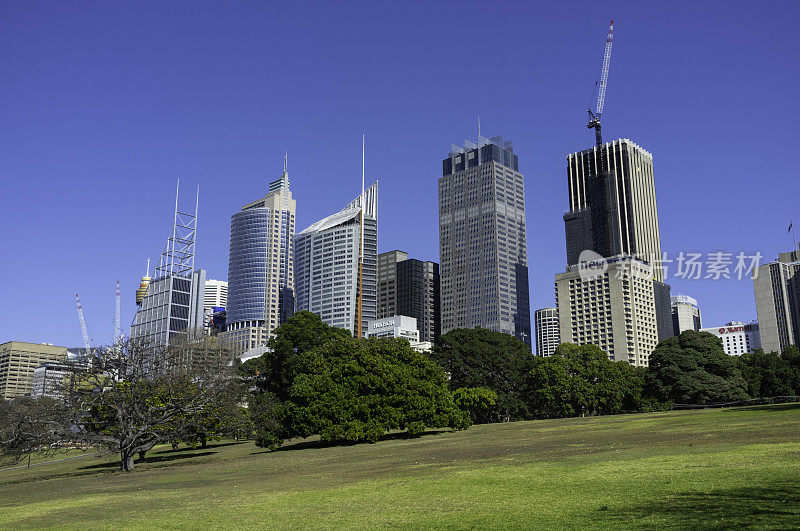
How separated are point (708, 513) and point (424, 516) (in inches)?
246

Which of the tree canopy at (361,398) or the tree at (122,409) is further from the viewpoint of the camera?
the tree canopy at (361,398)

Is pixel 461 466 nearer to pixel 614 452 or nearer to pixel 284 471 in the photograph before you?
pixel 614 452

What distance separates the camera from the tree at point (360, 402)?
166ft

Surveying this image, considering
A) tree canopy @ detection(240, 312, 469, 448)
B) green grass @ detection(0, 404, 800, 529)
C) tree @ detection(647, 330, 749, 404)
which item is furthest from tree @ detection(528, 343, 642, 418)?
green grass @ detection(0, 404, 800, 529)

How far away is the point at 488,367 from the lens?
273 feet

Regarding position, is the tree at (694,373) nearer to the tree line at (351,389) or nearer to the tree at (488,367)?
the tree line at (351,389)

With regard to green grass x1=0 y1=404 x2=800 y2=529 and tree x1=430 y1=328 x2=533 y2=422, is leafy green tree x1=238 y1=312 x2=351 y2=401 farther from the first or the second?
green grass x1=0 y1=404 x2=800 y2=529

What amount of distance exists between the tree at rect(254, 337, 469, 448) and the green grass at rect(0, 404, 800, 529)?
17416mm

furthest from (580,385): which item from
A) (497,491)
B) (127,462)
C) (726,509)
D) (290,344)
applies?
(726,509)

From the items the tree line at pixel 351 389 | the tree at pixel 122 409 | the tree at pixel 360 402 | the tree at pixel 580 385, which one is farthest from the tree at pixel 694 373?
the tree at pixel 122 409

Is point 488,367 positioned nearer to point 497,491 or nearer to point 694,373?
point 694,373

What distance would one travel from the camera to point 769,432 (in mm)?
28328

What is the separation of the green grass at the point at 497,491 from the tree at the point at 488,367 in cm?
4897

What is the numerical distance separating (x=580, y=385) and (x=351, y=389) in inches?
1423
